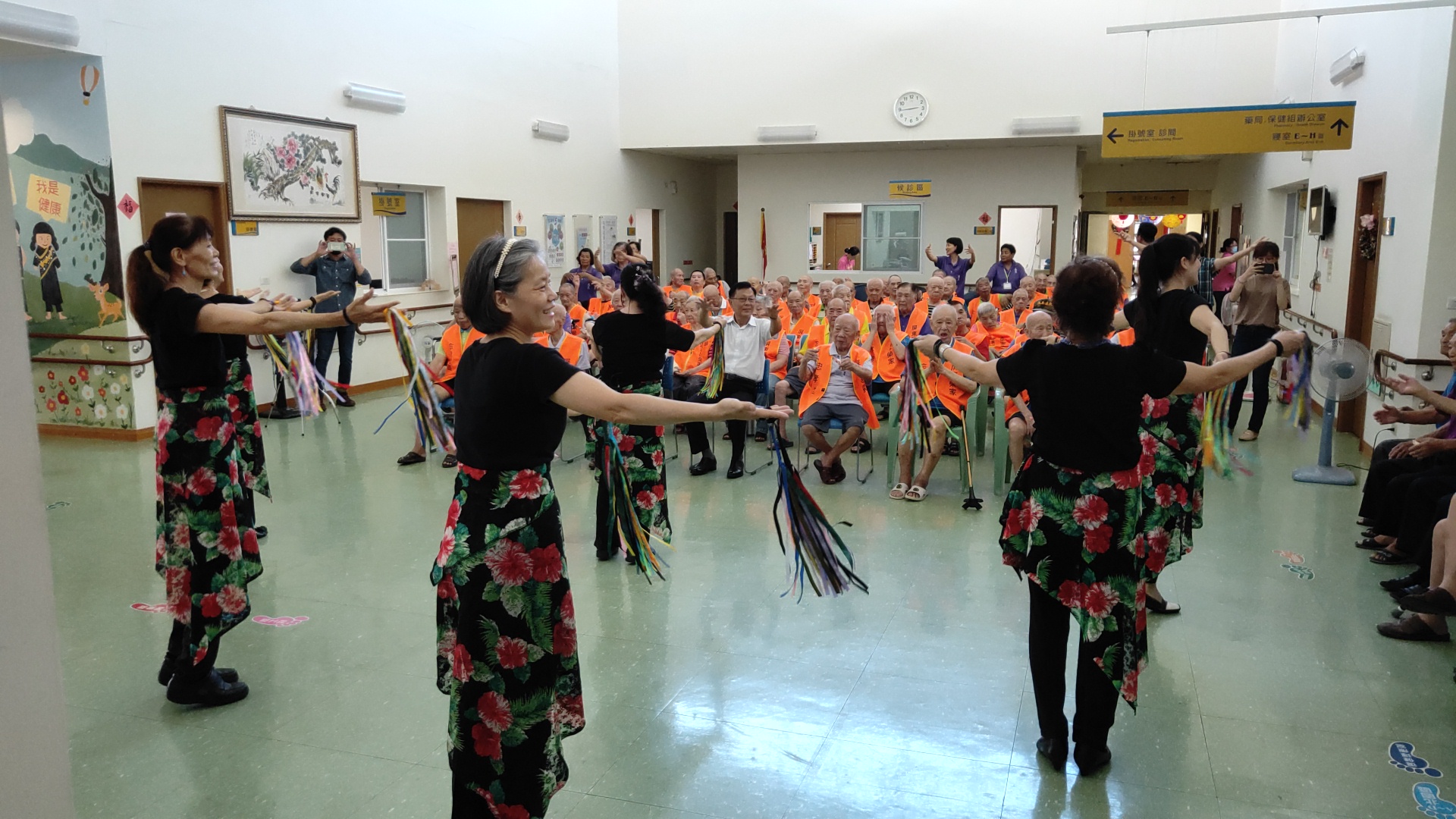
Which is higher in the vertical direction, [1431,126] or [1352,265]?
[1431,126]

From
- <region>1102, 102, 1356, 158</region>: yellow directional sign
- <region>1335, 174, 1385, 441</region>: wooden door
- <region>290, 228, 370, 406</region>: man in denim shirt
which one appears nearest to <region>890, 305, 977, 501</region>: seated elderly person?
<region>1335, 174, 1385, 441</region>: wooden door

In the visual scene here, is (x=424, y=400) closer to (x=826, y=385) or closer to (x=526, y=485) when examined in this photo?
(x=526, y=485)

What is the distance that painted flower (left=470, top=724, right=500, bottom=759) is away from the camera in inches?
96.2

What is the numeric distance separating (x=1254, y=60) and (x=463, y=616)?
13.4 meters

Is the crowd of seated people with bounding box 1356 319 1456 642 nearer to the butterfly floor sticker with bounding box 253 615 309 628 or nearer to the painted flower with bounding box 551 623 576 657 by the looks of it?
the painted flower with bounding box 551 623 576 657

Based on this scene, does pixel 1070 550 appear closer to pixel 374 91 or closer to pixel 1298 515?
pixel 1298 515

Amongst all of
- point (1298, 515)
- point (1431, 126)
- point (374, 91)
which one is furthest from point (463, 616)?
point (374, 91)

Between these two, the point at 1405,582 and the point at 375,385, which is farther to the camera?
the point at 375,385

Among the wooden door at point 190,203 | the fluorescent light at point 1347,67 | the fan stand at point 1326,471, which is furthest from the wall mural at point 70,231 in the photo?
the fluorescent light at point 1347,67

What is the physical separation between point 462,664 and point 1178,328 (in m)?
3.00

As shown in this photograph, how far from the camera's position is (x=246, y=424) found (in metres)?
4.88

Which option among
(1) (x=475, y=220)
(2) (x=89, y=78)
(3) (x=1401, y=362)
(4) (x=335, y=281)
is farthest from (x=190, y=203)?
(3) (x=1401, y=362)

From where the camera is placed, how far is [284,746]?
11.1 ft

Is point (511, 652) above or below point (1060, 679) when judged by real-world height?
above
